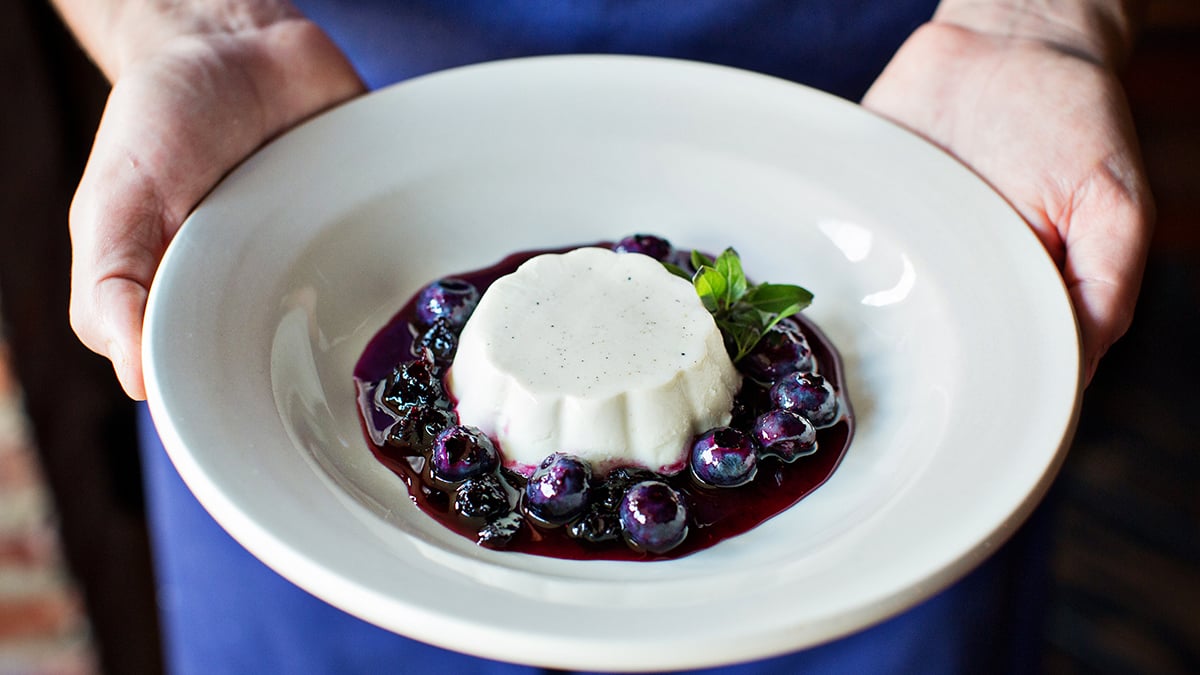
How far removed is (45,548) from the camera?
2248 mm

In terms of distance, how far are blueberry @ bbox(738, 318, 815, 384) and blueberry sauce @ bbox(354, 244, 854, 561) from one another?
0.8 inches

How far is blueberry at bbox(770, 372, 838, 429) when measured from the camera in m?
1.33

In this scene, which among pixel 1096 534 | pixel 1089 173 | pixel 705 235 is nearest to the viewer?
pixel 1089 173

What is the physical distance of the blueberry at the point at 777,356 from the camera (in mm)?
1426

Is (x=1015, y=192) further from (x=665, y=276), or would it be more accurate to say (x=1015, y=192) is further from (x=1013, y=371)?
(x=665, y=276)

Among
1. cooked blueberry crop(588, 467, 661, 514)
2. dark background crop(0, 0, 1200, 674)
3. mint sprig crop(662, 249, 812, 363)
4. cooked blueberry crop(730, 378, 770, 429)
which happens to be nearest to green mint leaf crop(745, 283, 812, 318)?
mint sprig crop(662, 249, 812, 363)

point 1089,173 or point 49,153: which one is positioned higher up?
point 1089,173

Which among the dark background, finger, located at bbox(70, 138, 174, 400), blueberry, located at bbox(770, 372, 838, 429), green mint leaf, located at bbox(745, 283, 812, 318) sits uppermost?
finger, located at bbox(70, 138, 174, 400)

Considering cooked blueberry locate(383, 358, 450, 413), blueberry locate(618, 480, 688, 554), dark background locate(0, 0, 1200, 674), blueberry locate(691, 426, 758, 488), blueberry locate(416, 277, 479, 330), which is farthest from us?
dark background locate(0, 0, 1200, 674)

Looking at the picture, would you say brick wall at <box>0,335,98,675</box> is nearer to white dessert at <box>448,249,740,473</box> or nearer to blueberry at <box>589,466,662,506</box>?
white dessert at <box>448,249,740,473</box>

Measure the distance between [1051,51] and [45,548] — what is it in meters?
2.07

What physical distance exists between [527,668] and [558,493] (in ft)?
1.67

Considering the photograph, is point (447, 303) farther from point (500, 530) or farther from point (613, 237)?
point (500, 530)

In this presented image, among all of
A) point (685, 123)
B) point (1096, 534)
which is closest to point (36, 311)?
→ point (685, 123)
